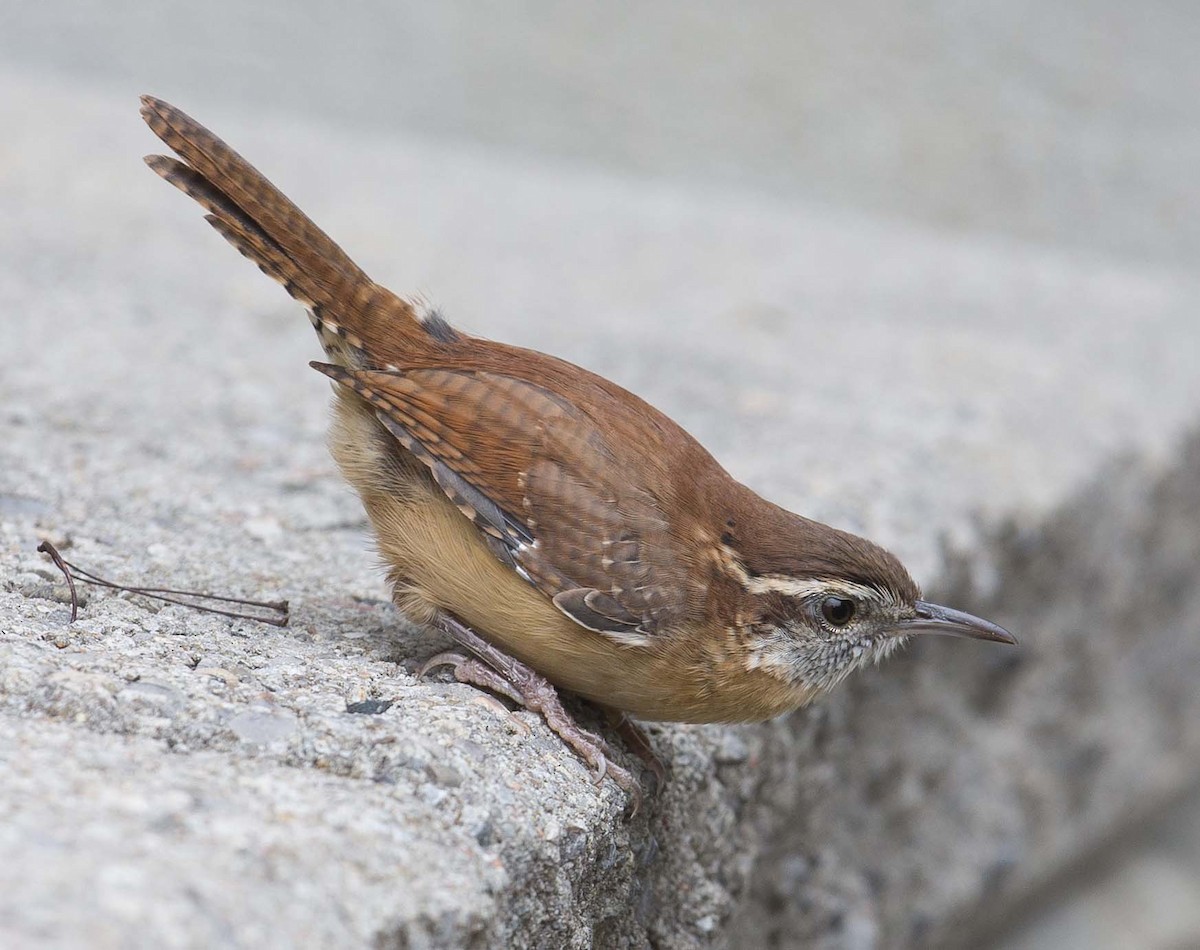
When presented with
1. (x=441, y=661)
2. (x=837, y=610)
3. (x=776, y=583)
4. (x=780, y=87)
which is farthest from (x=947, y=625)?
(x=780, y=87)

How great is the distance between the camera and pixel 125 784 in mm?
2070

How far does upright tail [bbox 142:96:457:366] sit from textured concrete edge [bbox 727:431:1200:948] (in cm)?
141

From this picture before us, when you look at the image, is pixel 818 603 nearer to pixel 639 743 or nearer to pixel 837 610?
pixel 837 610

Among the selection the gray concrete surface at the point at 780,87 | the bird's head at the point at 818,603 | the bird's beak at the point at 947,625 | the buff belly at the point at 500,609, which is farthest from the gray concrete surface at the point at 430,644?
the gray concrete surface at the point at 780,87

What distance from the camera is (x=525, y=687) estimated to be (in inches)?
106

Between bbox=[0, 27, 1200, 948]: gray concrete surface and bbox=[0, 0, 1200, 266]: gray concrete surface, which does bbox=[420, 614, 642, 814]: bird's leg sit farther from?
bbox=[0, 0, 1200, 266]: gray concrete surface

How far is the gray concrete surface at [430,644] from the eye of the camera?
2.13 metres

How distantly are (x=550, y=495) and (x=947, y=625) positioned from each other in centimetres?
92

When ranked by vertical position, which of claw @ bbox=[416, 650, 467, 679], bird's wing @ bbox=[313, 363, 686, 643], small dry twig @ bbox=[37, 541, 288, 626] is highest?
bird's wing @ bbox=[313, 363, 686, 643]

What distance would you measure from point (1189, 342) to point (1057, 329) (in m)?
0.68

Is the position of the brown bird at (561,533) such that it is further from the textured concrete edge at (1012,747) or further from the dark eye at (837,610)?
the textured concrete edge at (1012,747)

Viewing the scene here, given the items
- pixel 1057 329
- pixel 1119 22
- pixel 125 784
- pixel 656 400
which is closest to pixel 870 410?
pixel 656 400

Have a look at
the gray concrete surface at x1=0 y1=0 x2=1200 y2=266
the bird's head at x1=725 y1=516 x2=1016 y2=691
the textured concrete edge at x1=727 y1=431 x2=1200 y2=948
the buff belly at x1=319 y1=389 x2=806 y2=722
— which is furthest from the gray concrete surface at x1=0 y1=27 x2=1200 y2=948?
the gray concrete surface at x1=0 y1=0 x2=1200 y2=266

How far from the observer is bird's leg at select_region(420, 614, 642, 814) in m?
2.65
